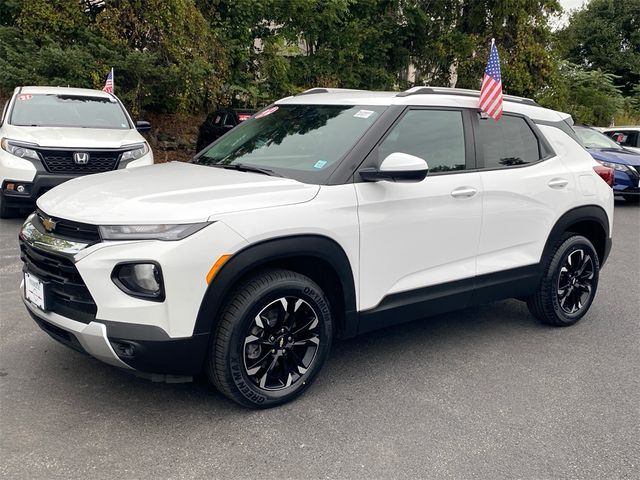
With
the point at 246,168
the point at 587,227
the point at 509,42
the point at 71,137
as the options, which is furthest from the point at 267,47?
the point at 246,168

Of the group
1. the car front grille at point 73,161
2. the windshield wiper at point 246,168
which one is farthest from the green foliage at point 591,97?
the windshield wiper at point 246,168

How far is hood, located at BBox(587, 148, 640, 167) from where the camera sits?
12417 mm

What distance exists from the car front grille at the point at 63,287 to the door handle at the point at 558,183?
11.0ft

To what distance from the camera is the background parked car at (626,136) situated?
14164mm

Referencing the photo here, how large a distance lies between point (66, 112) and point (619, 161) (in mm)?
10087

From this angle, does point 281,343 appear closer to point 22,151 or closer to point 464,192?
point 464,192

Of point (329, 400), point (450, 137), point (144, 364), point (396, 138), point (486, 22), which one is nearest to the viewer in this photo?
point (144, 364)

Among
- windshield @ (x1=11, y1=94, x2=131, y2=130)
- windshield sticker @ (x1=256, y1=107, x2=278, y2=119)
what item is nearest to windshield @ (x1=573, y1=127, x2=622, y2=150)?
windshield @ (x1=11, y1=94, x2=131, y2=130)

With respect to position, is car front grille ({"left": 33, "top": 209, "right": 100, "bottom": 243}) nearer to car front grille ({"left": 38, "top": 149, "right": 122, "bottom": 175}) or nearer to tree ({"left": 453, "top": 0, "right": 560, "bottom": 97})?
car front grille ({"left": 38, "top": 149, "right": 122, "bottom": 175})

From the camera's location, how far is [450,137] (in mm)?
4273

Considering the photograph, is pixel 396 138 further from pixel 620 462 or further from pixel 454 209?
pixel 620 462

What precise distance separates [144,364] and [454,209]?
2.16 meters

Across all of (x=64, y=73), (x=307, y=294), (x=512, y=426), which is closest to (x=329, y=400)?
(x=307, y=294)

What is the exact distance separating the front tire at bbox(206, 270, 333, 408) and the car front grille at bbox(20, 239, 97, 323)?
658 millimetres
